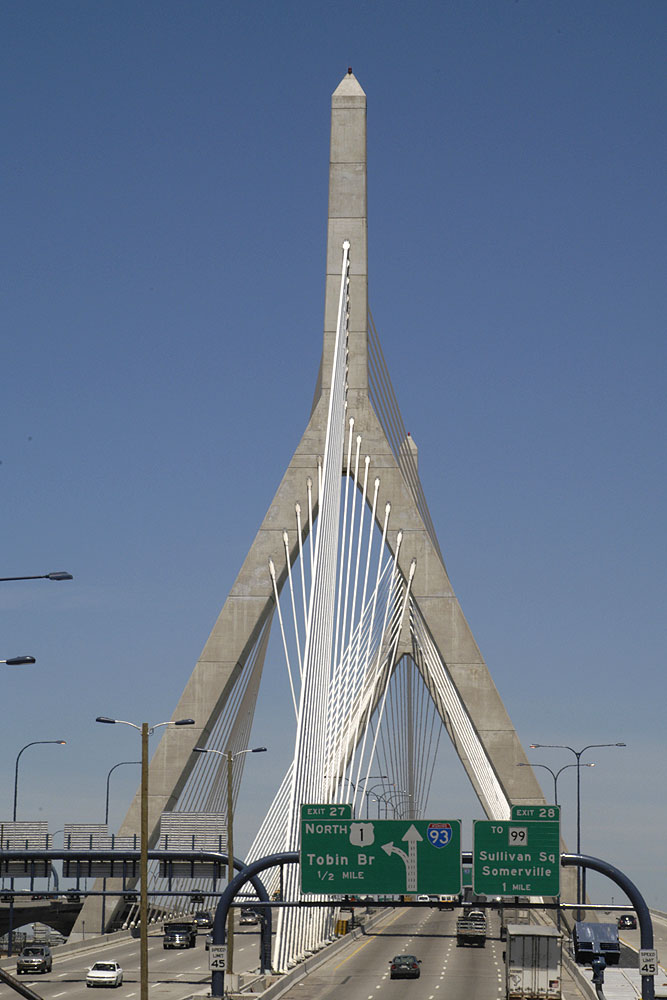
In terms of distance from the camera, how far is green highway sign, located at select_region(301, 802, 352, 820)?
123 ft

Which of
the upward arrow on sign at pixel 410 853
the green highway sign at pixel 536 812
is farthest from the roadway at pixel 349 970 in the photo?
the upward arrow on sign at pixel 410 853

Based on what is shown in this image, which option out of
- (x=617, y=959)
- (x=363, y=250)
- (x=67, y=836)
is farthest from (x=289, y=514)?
(x=617, y=959)

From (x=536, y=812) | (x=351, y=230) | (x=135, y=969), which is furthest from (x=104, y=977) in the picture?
(x=351, y=230)

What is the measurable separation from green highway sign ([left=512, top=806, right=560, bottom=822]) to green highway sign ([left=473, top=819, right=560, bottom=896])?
574 cm

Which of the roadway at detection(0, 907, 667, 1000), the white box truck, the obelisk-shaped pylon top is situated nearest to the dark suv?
the roadway at detection(0, 907, 667, 1000)

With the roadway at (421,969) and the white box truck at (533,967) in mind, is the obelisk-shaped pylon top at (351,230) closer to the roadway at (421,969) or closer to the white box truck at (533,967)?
the roadway at (421,969)

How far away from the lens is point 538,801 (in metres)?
57.0

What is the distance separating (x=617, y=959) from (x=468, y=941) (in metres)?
11.7

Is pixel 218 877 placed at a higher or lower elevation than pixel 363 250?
lower

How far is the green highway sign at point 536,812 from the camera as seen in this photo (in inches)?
1649

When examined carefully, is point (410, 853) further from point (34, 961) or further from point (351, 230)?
point (34, 961)

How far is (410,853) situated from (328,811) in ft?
12.2

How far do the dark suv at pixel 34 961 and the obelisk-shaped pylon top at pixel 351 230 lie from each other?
77.9 ft

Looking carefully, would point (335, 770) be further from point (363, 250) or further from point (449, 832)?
point (449, 832)
